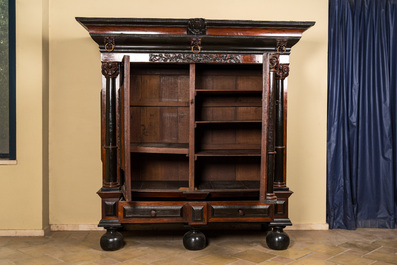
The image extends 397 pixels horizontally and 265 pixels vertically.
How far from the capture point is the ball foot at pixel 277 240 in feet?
12.2

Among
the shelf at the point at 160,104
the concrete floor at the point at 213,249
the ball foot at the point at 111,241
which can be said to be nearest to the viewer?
the concrete floor at the point at 213,249

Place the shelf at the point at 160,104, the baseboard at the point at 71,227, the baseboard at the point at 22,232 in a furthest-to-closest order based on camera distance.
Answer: the baseboard at the point at 71,227 → the baseboard at the point at 22,232 → the shelf at the point at 160,104

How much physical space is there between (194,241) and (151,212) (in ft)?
1.65

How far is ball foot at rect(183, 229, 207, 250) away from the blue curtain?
1.66 metres

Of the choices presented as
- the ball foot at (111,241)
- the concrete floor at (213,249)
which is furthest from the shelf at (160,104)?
the concrete floor at (213,249)

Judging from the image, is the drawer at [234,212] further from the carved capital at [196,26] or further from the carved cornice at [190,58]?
the carved capital at [196,26]

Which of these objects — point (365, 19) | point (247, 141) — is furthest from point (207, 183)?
point (365, 19)

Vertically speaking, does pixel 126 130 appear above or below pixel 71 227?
above

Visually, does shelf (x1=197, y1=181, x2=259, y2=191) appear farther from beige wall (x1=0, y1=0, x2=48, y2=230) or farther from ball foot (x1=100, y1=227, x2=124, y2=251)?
beige wall (x1=0, y1=0, x2=48, y2=230)

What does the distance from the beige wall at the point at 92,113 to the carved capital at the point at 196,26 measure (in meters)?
0.81

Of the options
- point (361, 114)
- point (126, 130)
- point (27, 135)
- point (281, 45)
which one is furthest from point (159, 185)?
point (361, 114)

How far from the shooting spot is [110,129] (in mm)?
3652

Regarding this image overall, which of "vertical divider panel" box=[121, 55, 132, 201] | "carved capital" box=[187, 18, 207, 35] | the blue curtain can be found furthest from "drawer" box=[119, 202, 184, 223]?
the blue curtain

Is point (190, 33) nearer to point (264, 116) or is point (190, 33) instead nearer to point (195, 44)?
point (195, 44)
